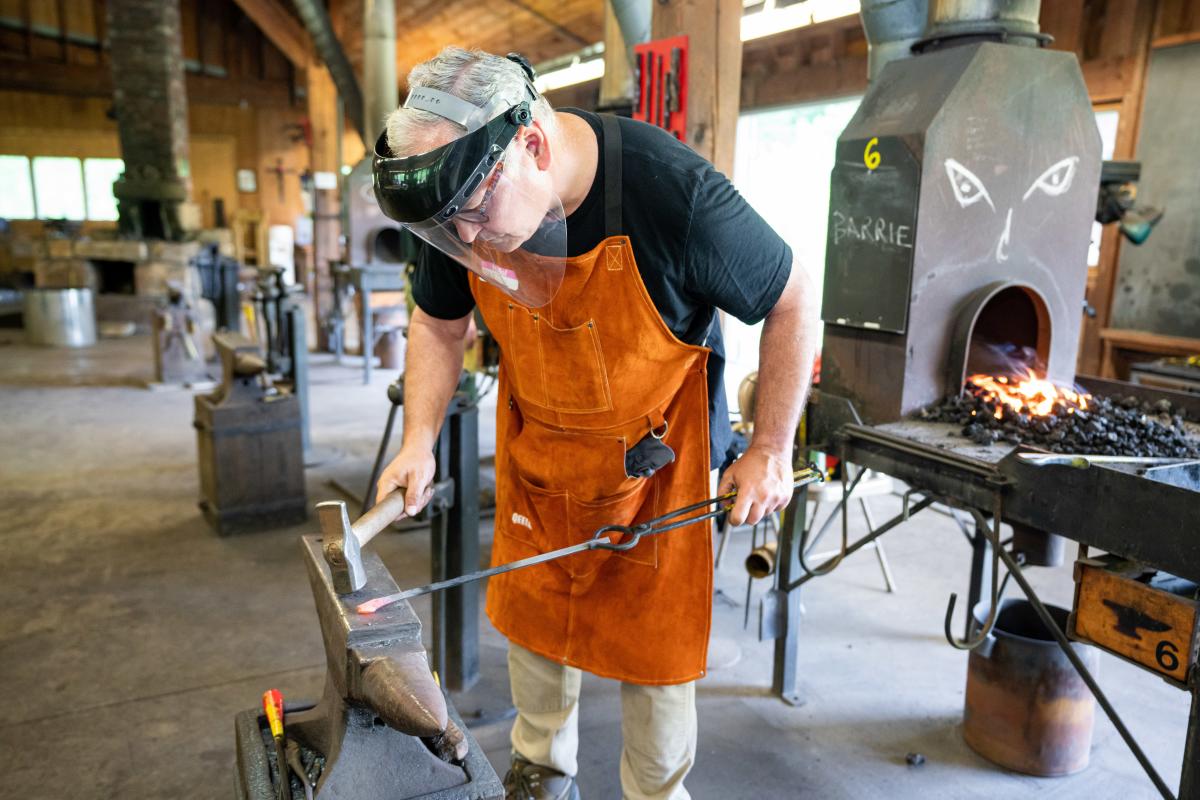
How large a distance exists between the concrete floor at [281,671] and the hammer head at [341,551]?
148 cm

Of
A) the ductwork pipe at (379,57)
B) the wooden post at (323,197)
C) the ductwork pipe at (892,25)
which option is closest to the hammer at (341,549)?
the ductwork pipe at (892,25)

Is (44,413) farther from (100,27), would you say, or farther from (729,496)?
(100,27)

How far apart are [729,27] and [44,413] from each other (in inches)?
231

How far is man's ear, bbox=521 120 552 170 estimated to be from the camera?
1.48 meters

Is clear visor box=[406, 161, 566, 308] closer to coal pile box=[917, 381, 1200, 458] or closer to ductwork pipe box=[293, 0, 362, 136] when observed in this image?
coal pile box=[917, 381, 1200, 458]

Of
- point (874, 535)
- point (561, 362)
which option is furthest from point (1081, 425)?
point (561, 362)

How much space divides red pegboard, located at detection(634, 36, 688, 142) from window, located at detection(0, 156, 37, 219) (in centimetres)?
1622

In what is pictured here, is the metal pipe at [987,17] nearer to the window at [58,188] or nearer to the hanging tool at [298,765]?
the hanging tool at [298,765]

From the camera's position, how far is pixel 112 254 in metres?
10.5

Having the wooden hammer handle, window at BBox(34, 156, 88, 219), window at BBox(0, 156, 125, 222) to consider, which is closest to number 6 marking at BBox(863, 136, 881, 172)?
the wooden hammer handle

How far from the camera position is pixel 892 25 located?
324cm

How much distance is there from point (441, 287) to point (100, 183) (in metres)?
17.6

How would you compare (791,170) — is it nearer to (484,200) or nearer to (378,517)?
(484,200)

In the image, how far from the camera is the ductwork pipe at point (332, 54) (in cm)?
895
